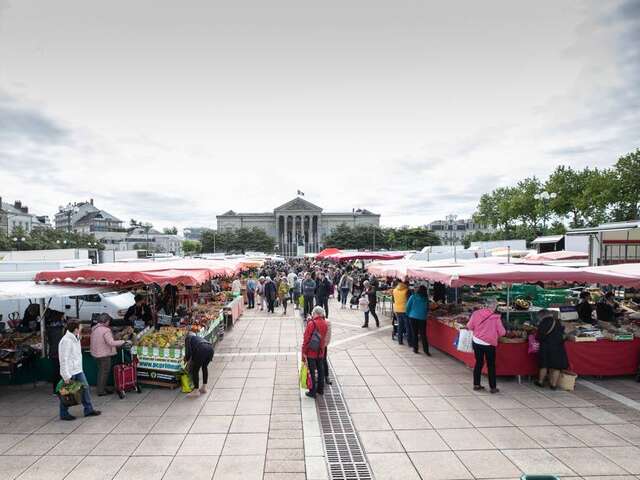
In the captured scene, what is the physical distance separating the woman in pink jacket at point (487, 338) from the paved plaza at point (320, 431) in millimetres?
397

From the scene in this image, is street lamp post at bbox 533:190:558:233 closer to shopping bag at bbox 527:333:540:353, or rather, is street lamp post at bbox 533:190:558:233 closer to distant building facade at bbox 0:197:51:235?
shopping bag at bbox 527:333:540:353

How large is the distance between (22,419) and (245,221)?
131 meters

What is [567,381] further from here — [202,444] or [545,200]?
[545,200]

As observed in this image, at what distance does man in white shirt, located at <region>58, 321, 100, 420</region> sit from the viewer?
6820 mm

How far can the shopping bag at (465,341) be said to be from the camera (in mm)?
8695

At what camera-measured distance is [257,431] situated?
6.41 m

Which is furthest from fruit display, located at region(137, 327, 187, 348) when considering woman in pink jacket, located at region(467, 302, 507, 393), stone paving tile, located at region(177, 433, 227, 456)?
woman in pink jacket, located at region(467, 302, 507, 393)

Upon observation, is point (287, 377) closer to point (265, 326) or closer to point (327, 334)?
point (327, 334)

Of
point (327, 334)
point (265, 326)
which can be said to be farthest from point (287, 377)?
point (265, 326)

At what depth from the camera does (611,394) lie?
790 centimetres

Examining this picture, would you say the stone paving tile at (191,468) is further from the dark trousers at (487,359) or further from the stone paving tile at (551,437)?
the dark trousers at (487,359)

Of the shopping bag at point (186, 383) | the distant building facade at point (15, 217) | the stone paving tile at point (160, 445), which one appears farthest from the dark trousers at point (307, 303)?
the distant building facade at point (15, 217)

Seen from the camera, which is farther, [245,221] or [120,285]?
[245,221]

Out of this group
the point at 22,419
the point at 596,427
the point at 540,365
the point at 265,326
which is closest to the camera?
the point at 596,427
